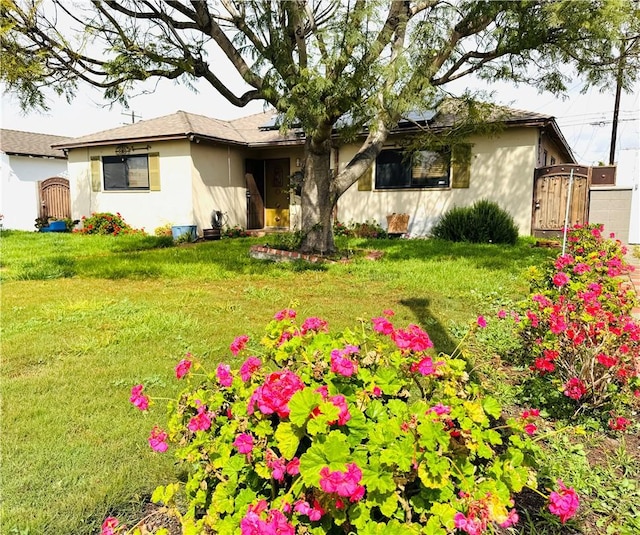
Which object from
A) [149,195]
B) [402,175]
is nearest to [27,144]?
[149,195]

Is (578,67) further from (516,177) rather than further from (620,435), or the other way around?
(620,435)

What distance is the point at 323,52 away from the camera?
21.9 ft

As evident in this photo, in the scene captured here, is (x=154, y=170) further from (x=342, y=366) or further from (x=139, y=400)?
(x=342, y=366)

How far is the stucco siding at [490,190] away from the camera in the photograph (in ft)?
38.5

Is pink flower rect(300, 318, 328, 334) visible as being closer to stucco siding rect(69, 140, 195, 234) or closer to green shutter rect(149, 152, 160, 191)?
stucco siding rect(69, 140, 195, 234)

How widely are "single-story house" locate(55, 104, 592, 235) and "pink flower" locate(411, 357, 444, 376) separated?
9732 mm

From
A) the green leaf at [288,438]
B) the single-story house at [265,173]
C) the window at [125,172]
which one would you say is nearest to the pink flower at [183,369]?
the green leaf at [288,438]

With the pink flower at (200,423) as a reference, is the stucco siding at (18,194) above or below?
above

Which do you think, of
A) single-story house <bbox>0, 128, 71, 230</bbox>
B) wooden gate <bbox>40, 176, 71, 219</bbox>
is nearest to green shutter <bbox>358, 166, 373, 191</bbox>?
wooden gate <bbox>40, 176, 71, 219</bbox>

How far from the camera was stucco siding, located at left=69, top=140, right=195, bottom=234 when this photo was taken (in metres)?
13.7

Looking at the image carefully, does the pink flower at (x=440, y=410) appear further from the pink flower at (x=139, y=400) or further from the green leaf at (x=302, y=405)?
the pink flower at (x=139, y=400)

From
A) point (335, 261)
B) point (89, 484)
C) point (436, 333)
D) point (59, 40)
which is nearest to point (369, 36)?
A: point (335, 261)

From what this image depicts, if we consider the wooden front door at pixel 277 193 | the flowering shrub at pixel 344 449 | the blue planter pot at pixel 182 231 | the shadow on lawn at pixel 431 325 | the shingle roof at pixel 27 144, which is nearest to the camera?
the flowering shrub at pixel 344 449

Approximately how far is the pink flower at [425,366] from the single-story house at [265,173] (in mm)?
9732
